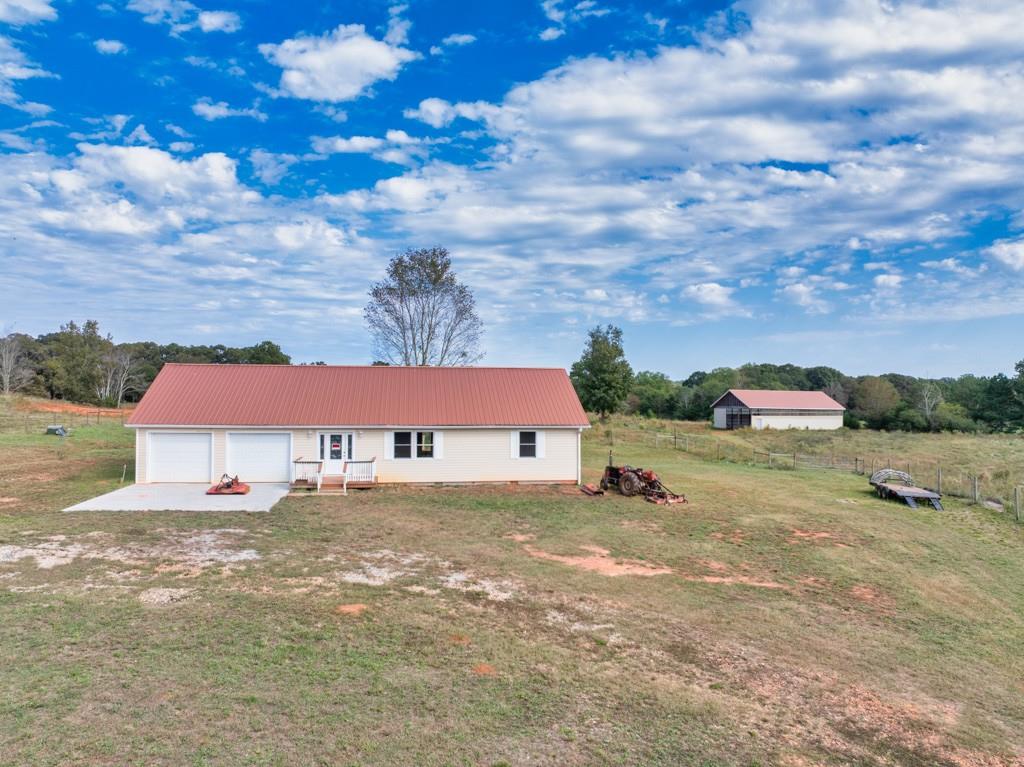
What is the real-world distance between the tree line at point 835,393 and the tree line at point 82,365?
110ft

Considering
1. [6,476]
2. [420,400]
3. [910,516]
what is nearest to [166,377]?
[6,476]

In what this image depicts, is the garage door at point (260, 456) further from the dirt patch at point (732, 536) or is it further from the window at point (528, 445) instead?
the dirt patch at point (732, 536)

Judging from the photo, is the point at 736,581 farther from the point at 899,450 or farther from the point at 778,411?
the point at 778,411

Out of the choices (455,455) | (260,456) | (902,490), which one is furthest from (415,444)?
(902,490)

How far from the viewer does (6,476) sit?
20531 mm

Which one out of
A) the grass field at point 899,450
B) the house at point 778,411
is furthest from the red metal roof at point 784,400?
the grass field at point 899,450

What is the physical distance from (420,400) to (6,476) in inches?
575

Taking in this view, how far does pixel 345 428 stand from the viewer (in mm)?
21234

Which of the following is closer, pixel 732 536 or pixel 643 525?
pixel 732 536

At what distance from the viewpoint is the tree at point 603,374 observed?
48.3 meters

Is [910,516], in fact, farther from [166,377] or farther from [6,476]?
[6,476]

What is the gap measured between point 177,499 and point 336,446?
5354mm

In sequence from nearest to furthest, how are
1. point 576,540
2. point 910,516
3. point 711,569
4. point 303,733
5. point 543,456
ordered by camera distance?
point 303,733, point 711,569, point 576,540, point 910,516, point 543,456

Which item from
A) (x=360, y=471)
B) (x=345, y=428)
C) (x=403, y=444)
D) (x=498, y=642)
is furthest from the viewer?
(x=403, y=444)
